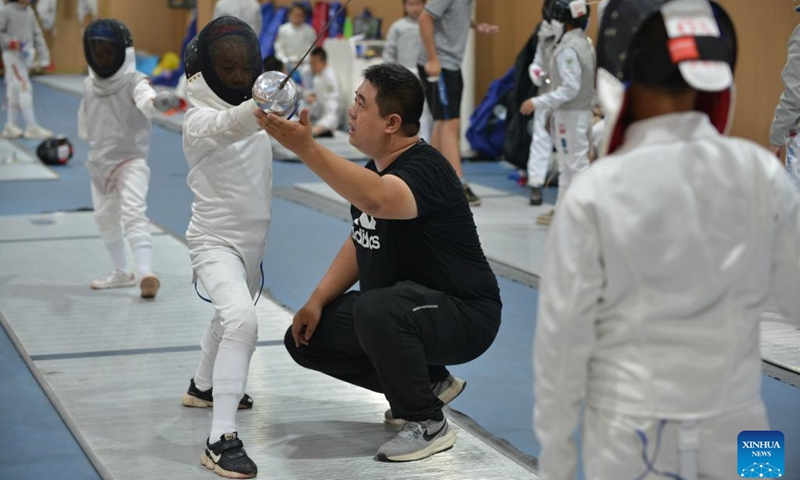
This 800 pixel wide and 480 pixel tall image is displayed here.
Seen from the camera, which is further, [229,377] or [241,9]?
[241,9]

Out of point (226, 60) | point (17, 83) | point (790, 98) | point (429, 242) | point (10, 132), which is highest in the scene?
point (226, 60)

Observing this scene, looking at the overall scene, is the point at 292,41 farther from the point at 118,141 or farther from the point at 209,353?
the point at 209,353

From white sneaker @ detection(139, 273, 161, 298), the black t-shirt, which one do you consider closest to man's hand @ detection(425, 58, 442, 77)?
white sneaker @ detection(139, 273, 161, 298)

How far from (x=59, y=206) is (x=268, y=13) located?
9.07 m

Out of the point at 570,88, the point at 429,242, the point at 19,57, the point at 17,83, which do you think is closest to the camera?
the point at 429,242

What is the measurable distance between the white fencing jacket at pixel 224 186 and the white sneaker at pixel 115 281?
2058mm

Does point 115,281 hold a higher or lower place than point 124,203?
lower

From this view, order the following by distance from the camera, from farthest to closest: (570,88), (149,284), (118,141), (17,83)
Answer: (17,83) < (570,88) < (118,141) < (149,284)

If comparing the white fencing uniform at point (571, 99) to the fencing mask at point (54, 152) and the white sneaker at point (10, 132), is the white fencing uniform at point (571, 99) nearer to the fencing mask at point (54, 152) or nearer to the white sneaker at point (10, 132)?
the fencing mask at point (54, 152)

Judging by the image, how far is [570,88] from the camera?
640 centimetres

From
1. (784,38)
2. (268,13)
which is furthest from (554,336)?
(268,13)

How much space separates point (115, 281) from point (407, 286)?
2.61 m

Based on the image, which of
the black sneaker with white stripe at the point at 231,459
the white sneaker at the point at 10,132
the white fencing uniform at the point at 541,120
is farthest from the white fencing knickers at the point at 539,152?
the white sneaker at the point at 10,132

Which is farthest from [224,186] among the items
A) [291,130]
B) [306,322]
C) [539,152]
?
[539,152]
